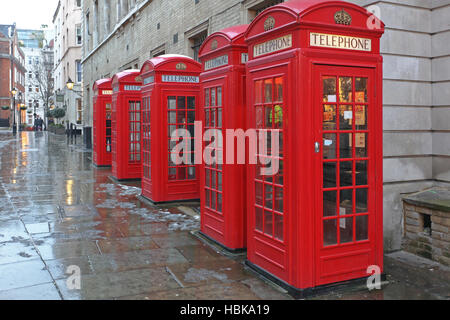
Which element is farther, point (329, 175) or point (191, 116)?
point (191, 116)

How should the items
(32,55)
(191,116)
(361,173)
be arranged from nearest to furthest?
(361,173)
(191,116)
(32,55)

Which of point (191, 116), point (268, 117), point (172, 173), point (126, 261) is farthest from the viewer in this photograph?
point (172, 173)

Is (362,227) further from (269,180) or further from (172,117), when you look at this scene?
(172,117)

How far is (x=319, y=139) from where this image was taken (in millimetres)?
4402

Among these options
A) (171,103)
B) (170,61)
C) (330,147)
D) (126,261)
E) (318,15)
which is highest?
(170,61)

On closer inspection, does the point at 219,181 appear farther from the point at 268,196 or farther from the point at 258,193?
the point at 268,196

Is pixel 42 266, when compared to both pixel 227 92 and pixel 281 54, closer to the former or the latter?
pixel 227 92

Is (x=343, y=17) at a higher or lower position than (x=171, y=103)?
higher

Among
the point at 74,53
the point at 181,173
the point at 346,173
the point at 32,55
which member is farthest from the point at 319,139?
the point at 32,55

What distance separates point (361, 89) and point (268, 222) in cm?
175

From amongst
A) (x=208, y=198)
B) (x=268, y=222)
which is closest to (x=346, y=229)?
(x=268, y=222)

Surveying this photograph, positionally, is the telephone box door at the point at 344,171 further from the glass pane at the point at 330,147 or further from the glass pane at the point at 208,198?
the glass pane at the point at 208,198

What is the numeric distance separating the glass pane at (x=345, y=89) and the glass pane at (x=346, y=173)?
67 centimetres
